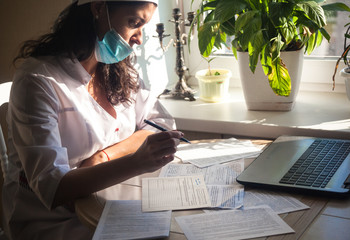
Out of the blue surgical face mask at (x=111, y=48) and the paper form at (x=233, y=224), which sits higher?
the blue surgical face mask at (x=111, y=48)

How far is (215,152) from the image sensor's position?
1486mm

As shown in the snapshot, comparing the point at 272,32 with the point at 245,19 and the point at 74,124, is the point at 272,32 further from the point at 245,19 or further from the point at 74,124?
the point at 74,124

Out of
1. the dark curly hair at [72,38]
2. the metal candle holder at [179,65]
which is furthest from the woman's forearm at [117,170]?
the metal candle holder at [179,65]

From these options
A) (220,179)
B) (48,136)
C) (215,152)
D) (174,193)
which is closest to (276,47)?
(215,152)

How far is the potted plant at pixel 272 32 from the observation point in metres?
1.56

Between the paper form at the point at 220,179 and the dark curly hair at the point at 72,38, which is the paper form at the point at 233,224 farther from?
the dark curly hair at the point at 72,38

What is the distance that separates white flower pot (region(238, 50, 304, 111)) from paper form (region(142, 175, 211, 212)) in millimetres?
637

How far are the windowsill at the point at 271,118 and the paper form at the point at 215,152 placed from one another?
0.59 feet

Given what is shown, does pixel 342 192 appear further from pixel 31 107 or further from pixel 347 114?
pixel 31 107

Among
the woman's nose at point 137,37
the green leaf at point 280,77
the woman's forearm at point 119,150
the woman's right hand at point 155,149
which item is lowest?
the woman's forearm at point 119,150

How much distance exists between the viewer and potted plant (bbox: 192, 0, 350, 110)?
1560 millimetres

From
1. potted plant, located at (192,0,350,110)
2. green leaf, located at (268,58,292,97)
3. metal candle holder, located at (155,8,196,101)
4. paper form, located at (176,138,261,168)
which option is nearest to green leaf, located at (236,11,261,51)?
potted plant, located at (192,0,350,110)

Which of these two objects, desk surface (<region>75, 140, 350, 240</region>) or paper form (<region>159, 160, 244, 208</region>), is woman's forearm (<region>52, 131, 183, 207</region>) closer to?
desk surface (<region>75, 140, 350, 240</region>)

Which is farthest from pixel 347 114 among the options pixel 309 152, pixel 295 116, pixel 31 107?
pixel 31 107
